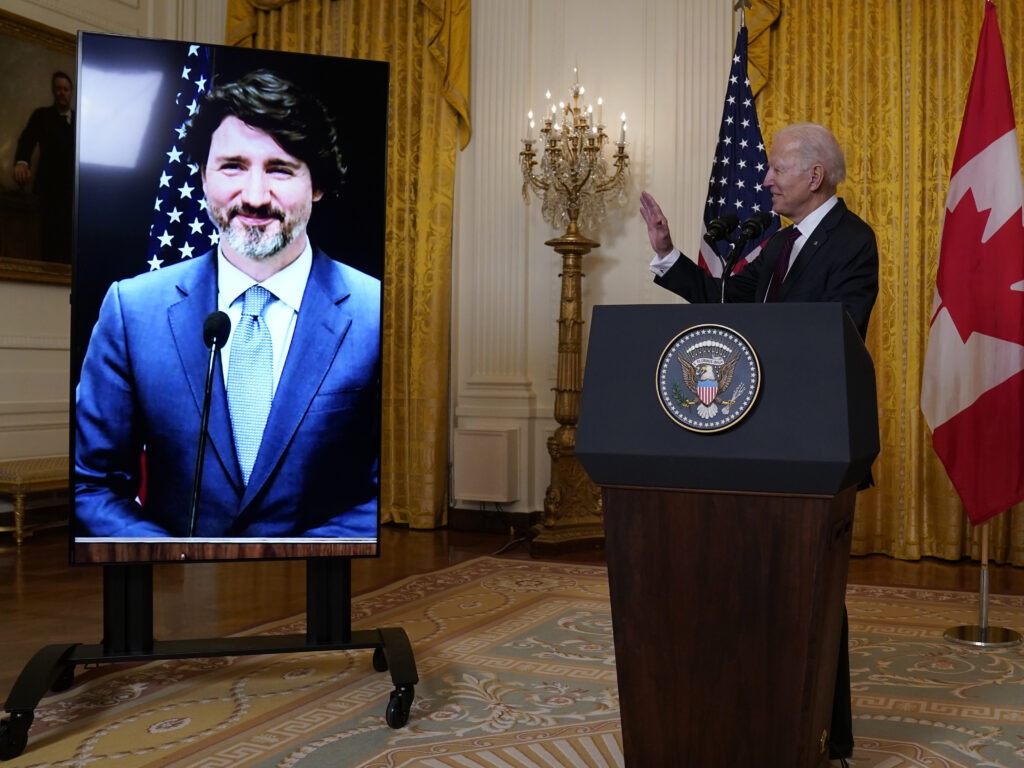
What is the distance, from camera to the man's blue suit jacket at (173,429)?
118 inches

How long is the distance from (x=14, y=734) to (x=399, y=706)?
3.24ft

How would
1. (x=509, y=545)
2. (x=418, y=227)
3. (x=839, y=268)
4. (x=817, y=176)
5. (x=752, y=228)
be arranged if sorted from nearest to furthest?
1. (x=752, y=228)
2. (x=839, y=268)
3. (x=817, y=176)
4. (x=509, y=545)
5. (x=418, y=227)

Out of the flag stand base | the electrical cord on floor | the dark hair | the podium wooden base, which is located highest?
the dark hair

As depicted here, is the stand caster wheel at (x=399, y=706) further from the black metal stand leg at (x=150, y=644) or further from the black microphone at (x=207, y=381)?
the black microphone at (x=207, y=381)

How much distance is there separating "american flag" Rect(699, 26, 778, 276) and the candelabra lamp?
71 centimetres

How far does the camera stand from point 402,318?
23.8 feet

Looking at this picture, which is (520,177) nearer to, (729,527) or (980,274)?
(980,274)

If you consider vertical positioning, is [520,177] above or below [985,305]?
above

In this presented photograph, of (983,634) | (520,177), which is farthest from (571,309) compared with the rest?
(983,634)

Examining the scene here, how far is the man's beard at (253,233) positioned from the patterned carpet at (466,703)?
4.40ft

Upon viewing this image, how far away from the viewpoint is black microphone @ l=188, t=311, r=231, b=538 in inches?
118

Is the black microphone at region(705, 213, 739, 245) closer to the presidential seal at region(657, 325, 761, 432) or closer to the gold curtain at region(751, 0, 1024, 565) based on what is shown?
the presidential seal at region(657, 325, 761, 432)

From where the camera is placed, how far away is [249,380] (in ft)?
9.95

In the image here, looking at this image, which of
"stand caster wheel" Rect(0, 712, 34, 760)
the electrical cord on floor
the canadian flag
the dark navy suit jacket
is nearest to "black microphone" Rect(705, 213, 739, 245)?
the dark navy suit jacket
